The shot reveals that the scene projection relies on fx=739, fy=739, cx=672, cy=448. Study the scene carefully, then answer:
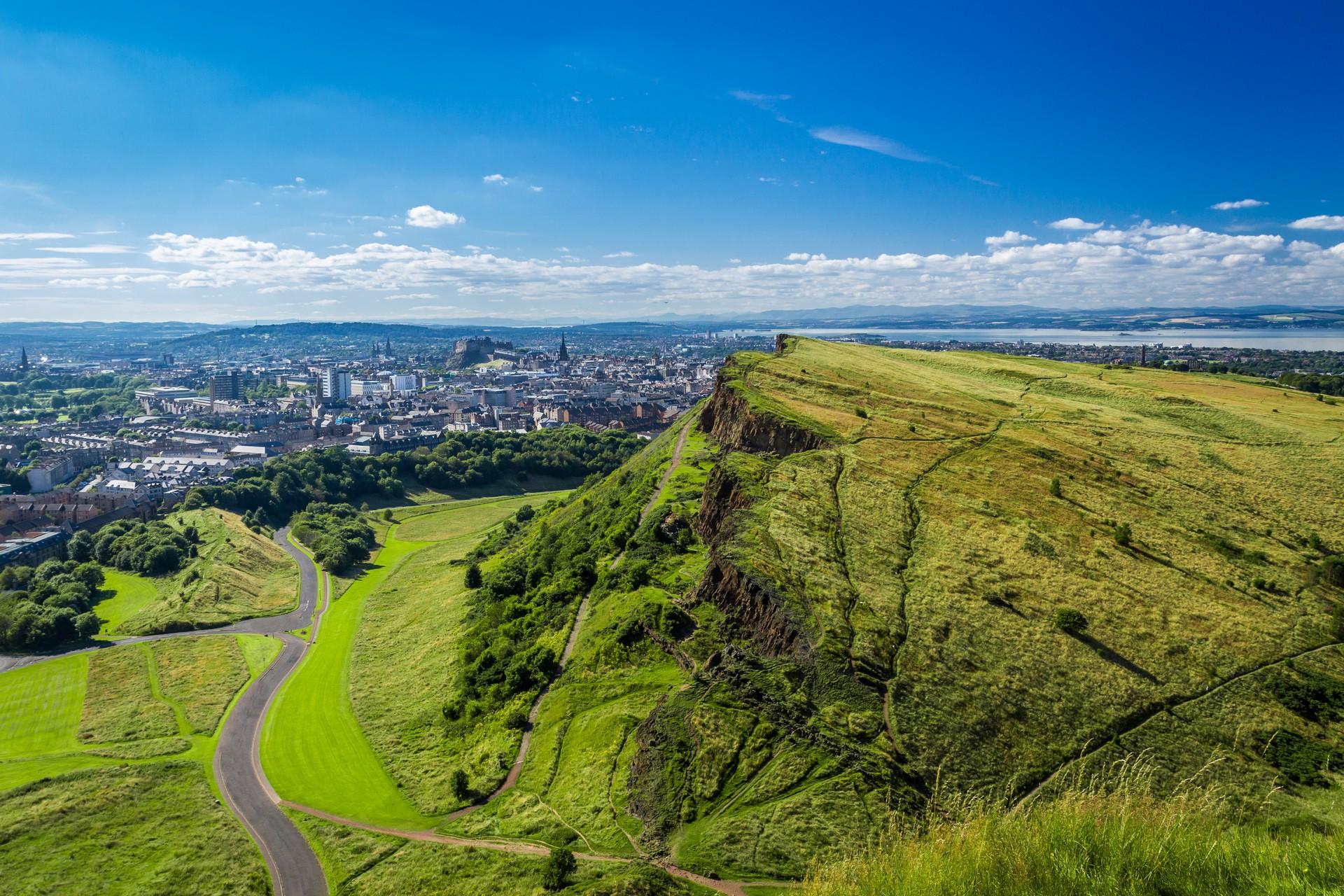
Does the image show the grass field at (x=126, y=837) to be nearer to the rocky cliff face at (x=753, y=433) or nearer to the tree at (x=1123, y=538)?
the rocky cliff face at (x=753, y=433)

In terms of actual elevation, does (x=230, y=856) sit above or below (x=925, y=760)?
below

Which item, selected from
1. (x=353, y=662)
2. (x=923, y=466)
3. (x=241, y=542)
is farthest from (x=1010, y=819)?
(x=241, y=542)

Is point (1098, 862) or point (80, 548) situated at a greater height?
point (1098, 862)

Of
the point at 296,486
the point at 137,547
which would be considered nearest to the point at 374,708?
the point at 137,547

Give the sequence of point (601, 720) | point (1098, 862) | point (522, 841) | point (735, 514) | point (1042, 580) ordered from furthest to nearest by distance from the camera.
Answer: point (735, 514), point (1042, 580), point (601, 720), point (522, 841), point (1098, 862)

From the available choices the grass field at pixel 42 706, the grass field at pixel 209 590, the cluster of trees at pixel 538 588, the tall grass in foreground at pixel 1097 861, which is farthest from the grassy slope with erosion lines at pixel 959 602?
the grass field at pixel 209 590

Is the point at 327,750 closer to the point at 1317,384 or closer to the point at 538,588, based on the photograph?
the point at 538,588

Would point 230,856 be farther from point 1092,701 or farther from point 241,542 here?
point 241,542
